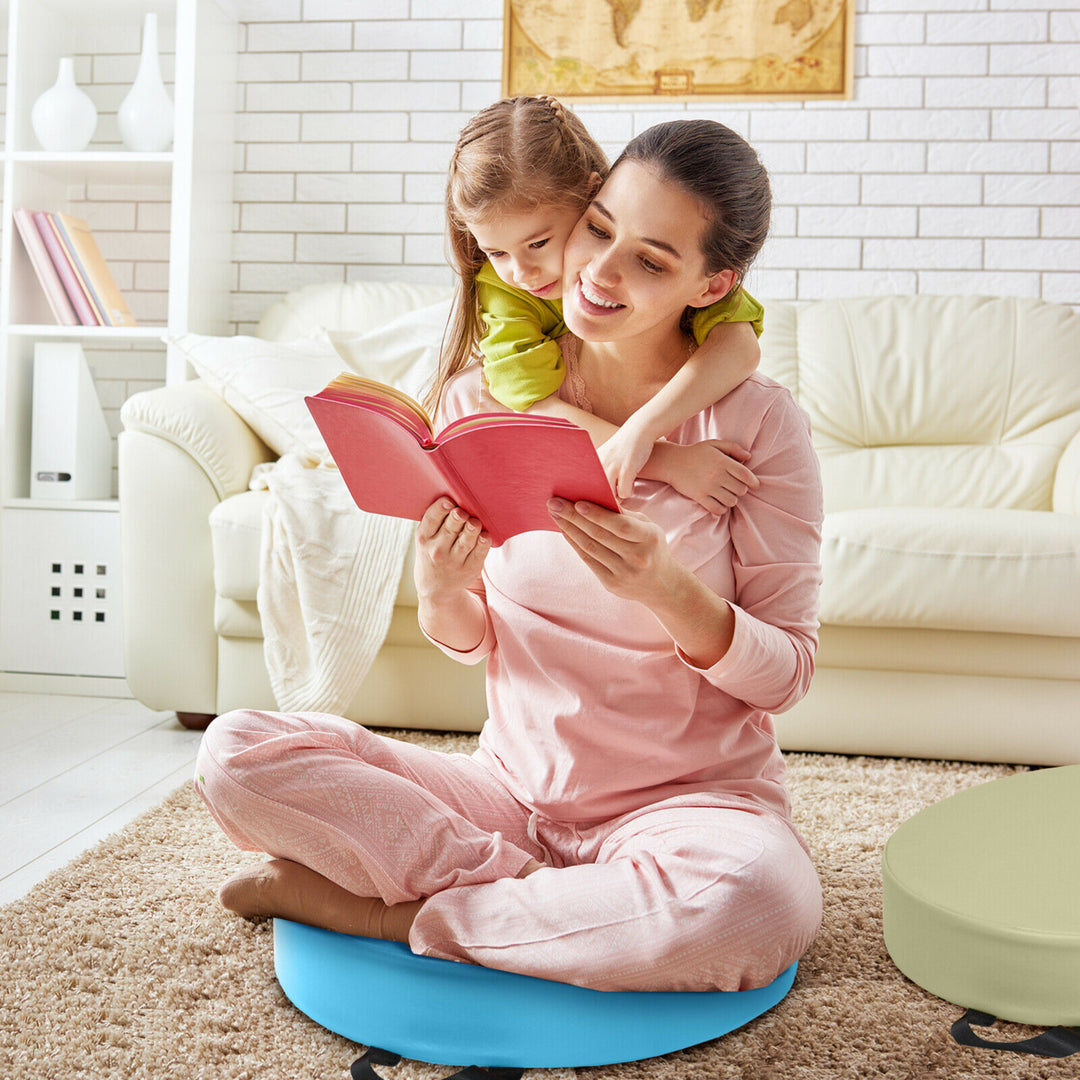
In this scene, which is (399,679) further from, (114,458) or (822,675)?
(114,458)

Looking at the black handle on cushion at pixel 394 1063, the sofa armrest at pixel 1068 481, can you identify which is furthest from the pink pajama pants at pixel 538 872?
the sofa armrest at pixel 1068 481

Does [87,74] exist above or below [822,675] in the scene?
above

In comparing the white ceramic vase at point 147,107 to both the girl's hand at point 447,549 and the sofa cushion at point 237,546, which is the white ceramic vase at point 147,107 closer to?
the sofa cushion at point 237,546

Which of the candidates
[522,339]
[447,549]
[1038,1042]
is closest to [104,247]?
[522,339]

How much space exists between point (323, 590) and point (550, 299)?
1.10 meters

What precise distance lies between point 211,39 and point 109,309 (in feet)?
2.62

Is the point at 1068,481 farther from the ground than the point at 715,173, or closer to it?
closer to it

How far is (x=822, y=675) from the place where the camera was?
2203 millimetres

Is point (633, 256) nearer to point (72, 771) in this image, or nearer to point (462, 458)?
point (462, 458)

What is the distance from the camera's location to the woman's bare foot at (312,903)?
3.60 ft

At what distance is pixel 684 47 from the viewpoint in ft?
10.1

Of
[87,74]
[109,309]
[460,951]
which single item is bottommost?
[460,951]

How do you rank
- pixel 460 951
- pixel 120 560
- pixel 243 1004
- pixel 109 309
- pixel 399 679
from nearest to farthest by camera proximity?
pixel 460 951 < pixel 243 1004 < pixel 399 679 < pixel 120 560 < pixel 109 309

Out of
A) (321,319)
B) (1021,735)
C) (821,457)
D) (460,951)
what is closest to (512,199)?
(460,951)
